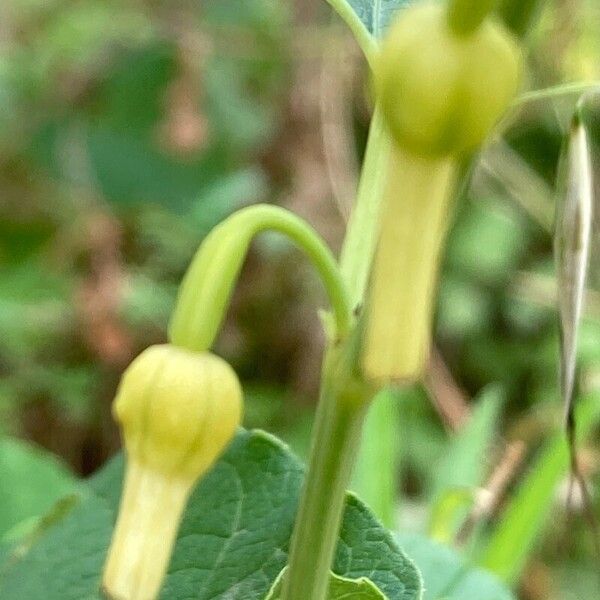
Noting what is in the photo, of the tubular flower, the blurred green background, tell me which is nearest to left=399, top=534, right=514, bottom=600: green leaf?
the tubular flower

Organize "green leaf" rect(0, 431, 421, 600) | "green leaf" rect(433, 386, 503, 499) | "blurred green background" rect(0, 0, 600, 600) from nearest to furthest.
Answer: "green leaf" rect(0, 431, 421, 600) → "green leaf" rect(433, 386, 503, 499) → "blurred green background" rect(0, 0, 600, 600)

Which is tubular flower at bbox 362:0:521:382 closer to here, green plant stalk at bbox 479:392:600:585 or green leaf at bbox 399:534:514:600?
green leaf at bbox 399:534:514:600

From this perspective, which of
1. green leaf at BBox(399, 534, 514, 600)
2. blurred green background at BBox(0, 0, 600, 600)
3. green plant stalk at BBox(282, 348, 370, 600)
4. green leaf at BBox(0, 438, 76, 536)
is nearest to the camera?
green plant stalk at BBox(282, 348, 370, 600)

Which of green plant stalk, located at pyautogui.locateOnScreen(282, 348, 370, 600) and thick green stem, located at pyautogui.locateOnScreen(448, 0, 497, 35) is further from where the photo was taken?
green plant stalk, located at pyautogui.locateOnScreen(282, 348, 370, 600)

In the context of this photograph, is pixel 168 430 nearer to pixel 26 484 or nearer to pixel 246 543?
pixel 246 543

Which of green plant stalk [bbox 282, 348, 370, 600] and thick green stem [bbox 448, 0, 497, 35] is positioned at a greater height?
thick green stem [bbox 448, 0, 497, 35]

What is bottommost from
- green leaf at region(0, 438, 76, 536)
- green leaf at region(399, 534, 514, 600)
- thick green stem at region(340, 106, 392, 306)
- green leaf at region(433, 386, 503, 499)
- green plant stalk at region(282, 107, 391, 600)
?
green leaf at region(433, 386, 503, 499)

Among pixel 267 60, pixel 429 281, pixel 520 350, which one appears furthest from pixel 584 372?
pixel 429 281

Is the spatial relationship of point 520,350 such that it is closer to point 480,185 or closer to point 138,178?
point 480,185
